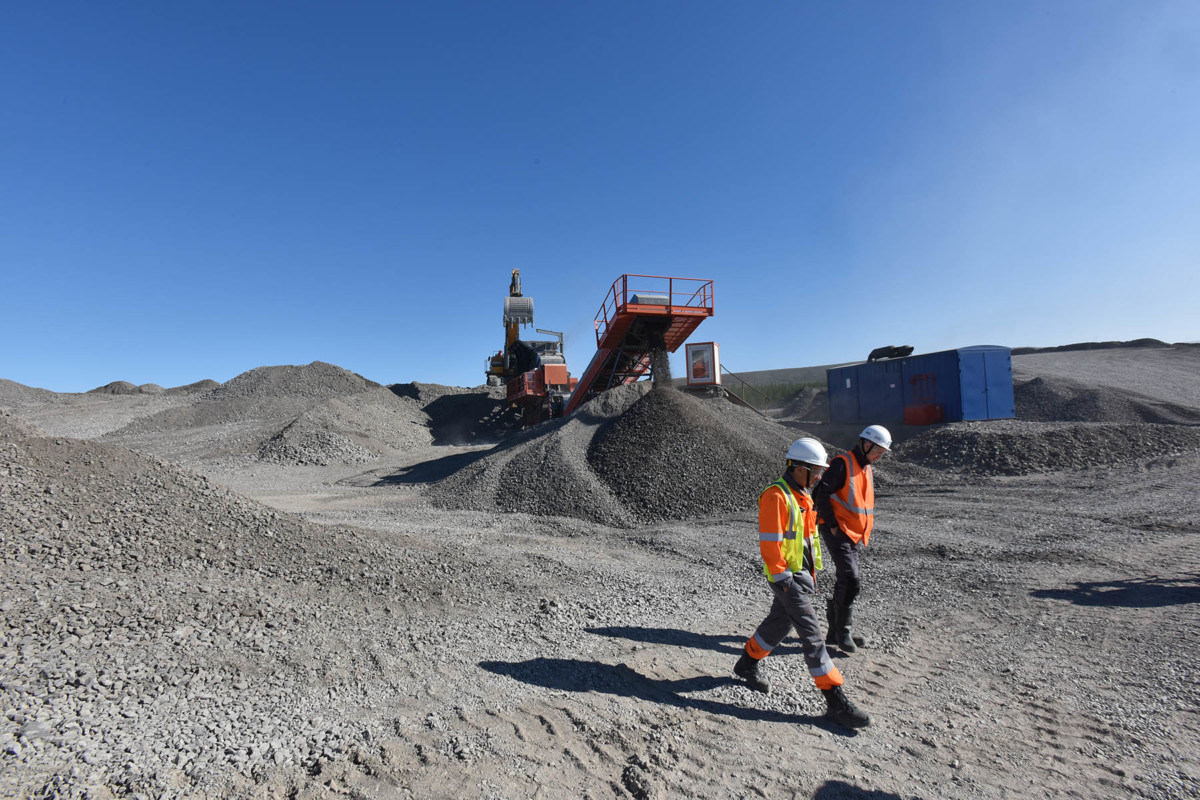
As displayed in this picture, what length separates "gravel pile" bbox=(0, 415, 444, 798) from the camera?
9.98ft

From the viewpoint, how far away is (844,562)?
4.53m

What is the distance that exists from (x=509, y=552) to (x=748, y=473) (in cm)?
575

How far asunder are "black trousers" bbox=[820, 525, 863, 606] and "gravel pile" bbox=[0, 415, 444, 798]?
11.2 ft

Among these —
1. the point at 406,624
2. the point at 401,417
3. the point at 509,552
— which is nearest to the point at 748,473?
the point at 509,552

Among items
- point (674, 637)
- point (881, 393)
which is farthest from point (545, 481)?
point (881, 393)

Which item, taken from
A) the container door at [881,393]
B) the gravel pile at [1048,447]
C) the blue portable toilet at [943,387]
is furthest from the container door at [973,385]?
the container door at [881,393]

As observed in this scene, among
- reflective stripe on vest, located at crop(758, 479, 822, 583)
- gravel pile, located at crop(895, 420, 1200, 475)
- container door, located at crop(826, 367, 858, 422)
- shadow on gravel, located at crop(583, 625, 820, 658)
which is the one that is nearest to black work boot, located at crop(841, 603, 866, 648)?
shadow on gravel, located at crop(583, 625, 820, 658)

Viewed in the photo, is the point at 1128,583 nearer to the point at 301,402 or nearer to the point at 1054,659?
the point at 1054,659

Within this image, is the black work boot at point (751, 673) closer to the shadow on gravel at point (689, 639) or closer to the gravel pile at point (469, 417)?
the shadow on gravel at point (689, 639)

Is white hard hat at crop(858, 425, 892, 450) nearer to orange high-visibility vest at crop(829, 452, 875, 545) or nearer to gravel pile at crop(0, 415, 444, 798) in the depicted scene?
orange high-visibility vest at crop(829, 452, 875, 545)

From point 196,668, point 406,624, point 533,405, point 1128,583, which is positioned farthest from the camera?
point 533,405

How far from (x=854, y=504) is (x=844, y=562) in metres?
0.47

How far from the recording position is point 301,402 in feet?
104

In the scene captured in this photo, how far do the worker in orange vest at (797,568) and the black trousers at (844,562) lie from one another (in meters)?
0.64
